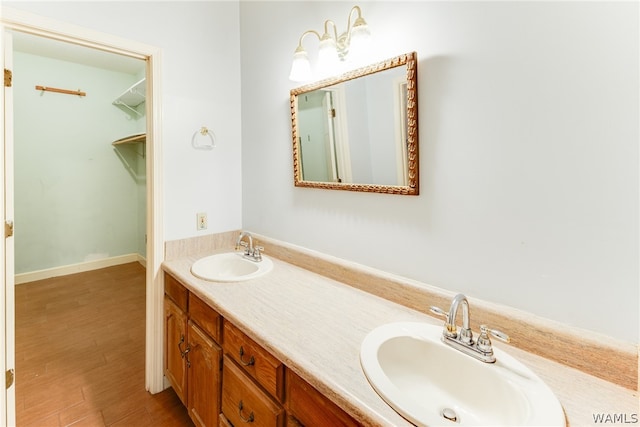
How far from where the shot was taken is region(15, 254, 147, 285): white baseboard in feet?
10.9

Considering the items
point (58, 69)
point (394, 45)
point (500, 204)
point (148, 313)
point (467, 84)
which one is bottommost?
point (148, 313)

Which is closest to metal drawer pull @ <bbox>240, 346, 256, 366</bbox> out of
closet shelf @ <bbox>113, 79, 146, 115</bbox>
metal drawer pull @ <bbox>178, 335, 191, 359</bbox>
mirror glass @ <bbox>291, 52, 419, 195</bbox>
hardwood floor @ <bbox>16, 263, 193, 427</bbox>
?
metal drawer pull @ <bbox>178, 335, 191, 359</bbox>

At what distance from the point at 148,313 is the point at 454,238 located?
1714mm

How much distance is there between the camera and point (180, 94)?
5.69ft

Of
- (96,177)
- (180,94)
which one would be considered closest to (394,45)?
(180,94)

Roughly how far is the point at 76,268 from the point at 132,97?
2.18m

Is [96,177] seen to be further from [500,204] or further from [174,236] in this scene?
[500,204]

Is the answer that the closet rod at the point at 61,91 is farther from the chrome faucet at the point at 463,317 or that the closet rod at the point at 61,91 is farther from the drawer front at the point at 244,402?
the chrome faucet at the point at 463,317

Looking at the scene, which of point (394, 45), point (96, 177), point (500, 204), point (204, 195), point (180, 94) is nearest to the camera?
point (500, 204)

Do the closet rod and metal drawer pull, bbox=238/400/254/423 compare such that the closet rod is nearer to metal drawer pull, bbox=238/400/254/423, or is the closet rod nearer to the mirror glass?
the mirror glass

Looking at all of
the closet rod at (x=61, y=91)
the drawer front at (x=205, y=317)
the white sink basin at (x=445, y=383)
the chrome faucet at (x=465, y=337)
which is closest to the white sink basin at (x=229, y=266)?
the drawer front at (x=205, y=317)

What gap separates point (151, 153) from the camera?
65.4 inches

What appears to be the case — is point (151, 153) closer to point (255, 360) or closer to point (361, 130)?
point (361, 130)

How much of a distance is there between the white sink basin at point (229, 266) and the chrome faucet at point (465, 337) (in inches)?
35.1
